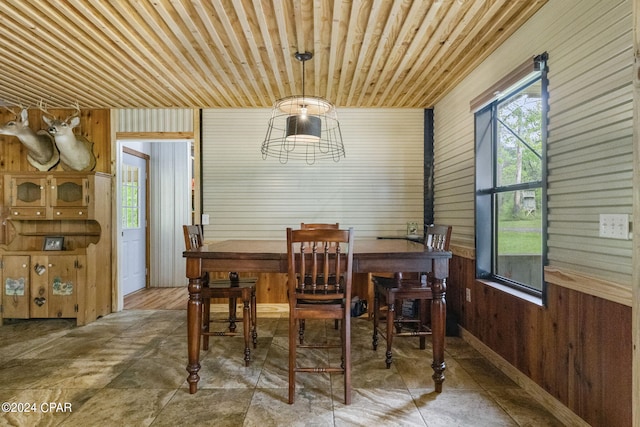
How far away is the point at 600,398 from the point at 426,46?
256 centimetres

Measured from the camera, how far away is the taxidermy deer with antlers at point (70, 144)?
3.55m

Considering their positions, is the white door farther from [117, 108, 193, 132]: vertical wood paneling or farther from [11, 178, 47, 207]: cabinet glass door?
[11, 178, 47, 207]: cabinet glass door

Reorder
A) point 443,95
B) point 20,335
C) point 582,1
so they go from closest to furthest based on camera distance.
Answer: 1. point 582,1
2. point 20,335
3. point 443,95

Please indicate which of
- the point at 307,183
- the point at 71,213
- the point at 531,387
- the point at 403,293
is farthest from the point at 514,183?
the point at 71,213

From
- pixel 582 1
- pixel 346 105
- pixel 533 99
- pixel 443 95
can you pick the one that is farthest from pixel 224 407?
pixel 443 95

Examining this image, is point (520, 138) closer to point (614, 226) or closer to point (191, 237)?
point (614, 226)

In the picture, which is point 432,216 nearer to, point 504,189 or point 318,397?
point 504,189

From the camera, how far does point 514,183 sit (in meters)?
2.63

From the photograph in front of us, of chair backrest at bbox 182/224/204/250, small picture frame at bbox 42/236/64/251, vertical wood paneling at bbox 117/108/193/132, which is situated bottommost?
small picture frame at bbox 42/236/64/251

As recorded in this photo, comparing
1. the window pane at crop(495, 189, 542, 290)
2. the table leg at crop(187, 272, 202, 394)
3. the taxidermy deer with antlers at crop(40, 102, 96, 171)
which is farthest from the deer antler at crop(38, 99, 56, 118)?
Answer: the window pane at crop(495, 189, 542, 290)

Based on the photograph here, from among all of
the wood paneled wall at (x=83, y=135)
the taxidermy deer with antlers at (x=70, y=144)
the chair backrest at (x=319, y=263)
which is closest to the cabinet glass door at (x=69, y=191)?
the taxidermy deer with antlers at (x=70, y=144)

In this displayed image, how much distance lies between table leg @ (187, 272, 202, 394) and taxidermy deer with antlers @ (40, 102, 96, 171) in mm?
2697

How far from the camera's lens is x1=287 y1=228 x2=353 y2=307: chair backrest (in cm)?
194

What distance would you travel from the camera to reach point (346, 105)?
4117mm
